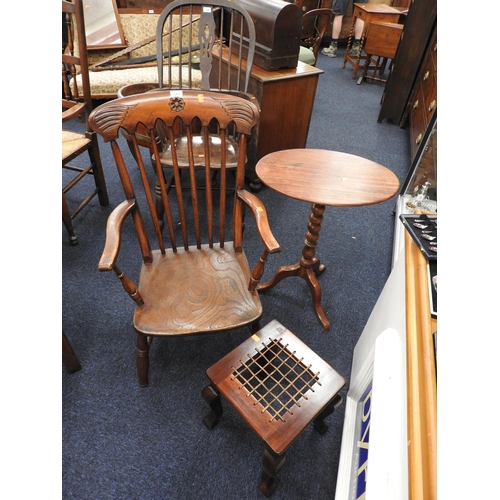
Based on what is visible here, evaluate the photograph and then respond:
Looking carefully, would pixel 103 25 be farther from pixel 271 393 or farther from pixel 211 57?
pixel 271 393

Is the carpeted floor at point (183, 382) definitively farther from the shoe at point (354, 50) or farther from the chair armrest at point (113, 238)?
the shoe at point (354, 50)

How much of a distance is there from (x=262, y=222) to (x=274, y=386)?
546 millimetres

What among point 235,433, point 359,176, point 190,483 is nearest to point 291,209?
point 359,176

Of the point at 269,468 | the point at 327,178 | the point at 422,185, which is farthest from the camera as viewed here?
the point at 422,185

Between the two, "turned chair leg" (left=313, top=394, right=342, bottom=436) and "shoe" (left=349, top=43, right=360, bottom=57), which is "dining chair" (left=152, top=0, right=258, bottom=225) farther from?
"shoe" (left=349, top=43, right=360, bottom=57)

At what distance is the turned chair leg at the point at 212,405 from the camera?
3.80 ft

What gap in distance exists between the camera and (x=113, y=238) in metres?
1.06

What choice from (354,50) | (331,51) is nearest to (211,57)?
(331,51)

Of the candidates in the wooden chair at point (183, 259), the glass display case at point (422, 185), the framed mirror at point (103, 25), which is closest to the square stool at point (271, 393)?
the wooden chair at point (183, 259)
